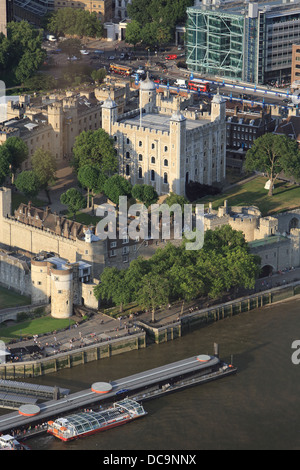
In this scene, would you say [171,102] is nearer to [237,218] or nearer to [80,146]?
[80,146]

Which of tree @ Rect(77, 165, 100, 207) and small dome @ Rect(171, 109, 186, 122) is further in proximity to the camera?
tree @ Rect(77, 165, 100, 207)

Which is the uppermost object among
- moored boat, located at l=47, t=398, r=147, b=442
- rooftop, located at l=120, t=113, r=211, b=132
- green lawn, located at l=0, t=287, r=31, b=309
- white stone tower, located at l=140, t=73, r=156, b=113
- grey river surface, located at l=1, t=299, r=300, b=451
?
white stone tower, located at l=140, t=73, r=156, b=113

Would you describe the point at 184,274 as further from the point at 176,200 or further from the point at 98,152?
the point at 98,152

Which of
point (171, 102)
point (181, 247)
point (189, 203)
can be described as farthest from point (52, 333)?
point (171, 102)

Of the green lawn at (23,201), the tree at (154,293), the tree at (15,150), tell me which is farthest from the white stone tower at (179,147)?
the tree at (154,293)

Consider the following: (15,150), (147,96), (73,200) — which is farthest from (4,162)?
(147,96)

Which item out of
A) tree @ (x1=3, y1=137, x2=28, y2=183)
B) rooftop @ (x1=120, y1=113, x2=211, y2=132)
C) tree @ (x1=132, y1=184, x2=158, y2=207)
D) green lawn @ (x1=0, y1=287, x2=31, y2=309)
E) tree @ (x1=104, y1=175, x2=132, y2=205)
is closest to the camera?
green lawn @ (x1=0, y1=287, x2=31, y2=309)

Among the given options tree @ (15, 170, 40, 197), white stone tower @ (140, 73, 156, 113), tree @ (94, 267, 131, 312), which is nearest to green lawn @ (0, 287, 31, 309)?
tree @ (94, 267, 131, 312)

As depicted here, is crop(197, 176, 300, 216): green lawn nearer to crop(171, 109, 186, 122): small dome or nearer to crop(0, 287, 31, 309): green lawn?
crop(171, 109, 186, 122): small dome
